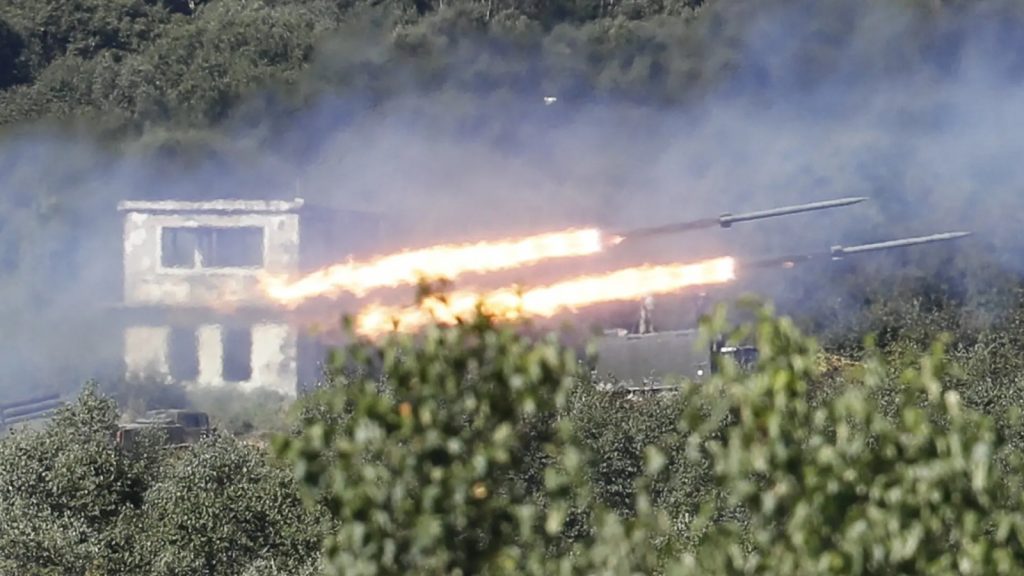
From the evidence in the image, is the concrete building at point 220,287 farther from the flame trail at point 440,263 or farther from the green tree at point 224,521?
the green tree at point 224,521

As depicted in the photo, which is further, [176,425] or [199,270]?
[199,270]

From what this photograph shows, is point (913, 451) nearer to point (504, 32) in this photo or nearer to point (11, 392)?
point (11, 392)

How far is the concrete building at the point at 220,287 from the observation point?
5153 cm

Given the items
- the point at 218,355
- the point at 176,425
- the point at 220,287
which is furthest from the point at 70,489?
the point at 218,355

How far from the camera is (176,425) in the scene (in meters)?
48.0

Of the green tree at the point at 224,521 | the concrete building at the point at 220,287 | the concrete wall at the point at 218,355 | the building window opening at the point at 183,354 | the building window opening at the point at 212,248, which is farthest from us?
the building window opening at the point at 183,354

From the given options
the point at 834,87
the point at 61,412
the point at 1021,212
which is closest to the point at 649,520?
the point at 61,412

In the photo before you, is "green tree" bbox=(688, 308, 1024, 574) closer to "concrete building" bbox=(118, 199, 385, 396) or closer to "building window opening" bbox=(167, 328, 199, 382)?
"concrete building" bbox=(118, 199, 385, 396)

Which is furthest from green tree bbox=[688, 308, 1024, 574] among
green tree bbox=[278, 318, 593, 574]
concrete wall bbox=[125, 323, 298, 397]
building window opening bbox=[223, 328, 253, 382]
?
building window opening bbox=[223, 328, 253, 382]

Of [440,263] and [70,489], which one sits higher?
[440,263]

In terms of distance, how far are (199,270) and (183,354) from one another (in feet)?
10.0

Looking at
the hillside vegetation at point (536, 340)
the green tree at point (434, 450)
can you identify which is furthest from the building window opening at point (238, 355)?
the green tree at point (434, 450)

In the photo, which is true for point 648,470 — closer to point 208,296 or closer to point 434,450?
point 434,450

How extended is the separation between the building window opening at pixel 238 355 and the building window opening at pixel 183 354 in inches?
36.7
